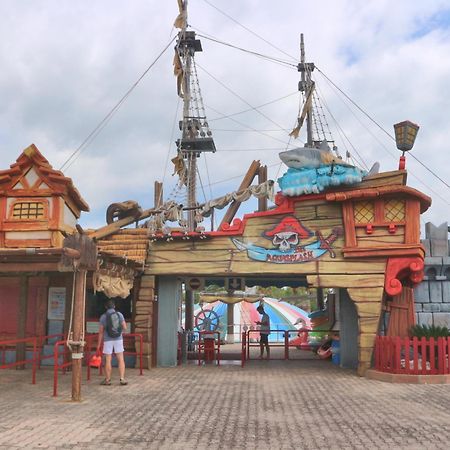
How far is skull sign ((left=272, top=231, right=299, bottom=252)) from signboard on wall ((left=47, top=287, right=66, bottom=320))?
5756 millimetres

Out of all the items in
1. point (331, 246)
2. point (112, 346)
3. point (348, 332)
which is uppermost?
point (331, 246)

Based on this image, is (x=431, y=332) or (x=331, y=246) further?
(x=331, y=246)

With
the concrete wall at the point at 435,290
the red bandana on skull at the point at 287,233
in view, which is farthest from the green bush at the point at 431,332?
the red bandana on skull at the point at 287,233

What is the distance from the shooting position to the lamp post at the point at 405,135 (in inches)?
487

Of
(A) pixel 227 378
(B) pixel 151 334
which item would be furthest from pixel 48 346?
(A) pixel 227 378

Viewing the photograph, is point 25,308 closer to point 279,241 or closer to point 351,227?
point 279,241

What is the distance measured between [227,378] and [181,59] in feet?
56.1

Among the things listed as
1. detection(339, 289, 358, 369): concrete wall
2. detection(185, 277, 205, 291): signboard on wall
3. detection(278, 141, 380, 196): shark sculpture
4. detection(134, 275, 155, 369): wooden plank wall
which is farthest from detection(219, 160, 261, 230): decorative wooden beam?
detection(339, 289, 358, 369): concrete wall

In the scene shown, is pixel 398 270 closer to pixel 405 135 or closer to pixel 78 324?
pixel 405 135

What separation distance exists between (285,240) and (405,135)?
12.7 feet

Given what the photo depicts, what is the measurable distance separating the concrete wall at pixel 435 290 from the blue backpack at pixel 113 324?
8.31 m

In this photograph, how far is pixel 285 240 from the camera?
12.4 metres

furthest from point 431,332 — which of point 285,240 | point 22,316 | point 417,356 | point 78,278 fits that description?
point 22,316

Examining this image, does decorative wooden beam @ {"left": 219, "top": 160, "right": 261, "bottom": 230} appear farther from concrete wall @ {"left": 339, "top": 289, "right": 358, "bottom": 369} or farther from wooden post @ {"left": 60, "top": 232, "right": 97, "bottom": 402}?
wooden post @ {"left": 60, "top": 232, "right": 97, "bottom": 402}
